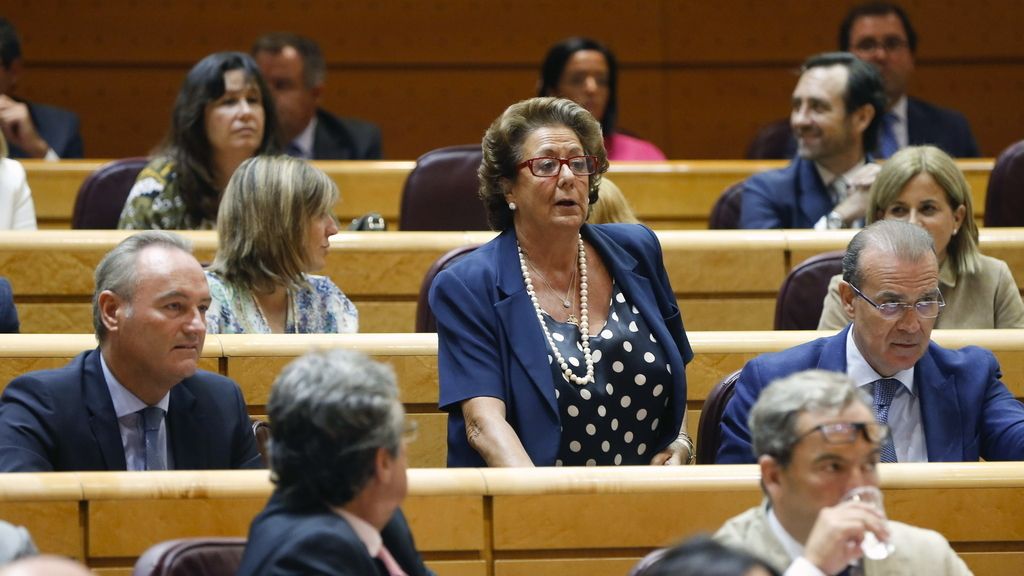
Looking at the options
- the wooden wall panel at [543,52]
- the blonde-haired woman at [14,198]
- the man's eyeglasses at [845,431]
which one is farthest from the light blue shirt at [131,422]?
the wooden wall panel at [543,52]

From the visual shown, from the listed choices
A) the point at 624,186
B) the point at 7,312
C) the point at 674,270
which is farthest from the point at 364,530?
the point at 624,186

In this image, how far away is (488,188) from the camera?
113 inches

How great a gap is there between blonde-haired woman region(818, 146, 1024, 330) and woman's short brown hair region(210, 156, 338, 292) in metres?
1.33

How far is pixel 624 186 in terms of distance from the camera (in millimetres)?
4586

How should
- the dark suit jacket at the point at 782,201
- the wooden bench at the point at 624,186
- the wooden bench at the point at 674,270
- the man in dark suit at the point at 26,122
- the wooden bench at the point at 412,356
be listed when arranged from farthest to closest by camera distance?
the man in dark suit at the point at 26,122 → the wooden bench at the point at 624,186 → the dark suit jacket at the point at 782,201 → the wooden bench at the point at 674,270 → the wooden bench at the point at 412,356

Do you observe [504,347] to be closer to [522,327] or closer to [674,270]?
[522,327]

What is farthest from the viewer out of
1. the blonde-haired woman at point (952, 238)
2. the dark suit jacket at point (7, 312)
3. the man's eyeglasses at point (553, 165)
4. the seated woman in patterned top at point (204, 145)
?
the seated woman in patterned top at point (204, 145)

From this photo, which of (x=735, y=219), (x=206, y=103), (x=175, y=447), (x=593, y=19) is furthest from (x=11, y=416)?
(x=593, y=19)

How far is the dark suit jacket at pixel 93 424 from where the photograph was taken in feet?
8.04

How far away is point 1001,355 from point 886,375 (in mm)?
410

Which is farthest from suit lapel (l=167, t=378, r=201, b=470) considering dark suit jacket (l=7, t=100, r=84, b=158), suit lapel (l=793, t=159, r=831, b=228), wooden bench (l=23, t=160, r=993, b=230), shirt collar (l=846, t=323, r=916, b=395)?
dark suit jacket (l=7, t=100, r=84, b=158)

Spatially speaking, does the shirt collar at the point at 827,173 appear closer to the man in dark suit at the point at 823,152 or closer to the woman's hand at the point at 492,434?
the man in dark suit at the point at 823,152

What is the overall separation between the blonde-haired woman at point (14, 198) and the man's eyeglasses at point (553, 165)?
6.20 ft

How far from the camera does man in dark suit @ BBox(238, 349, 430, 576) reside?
1.83 m
